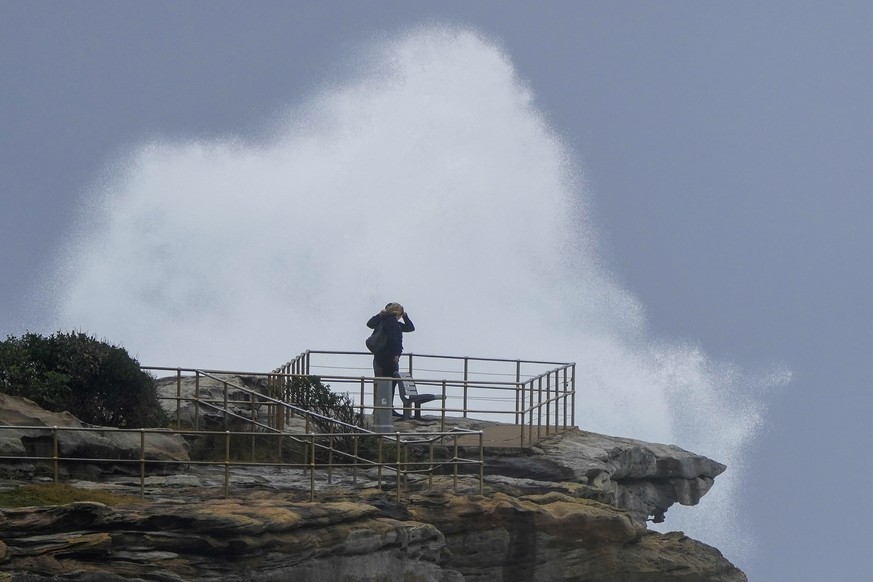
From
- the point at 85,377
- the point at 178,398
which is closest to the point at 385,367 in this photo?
the point at 178,398

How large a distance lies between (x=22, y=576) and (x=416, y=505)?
291 inches

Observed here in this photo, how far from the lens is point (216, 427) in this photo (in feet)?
101

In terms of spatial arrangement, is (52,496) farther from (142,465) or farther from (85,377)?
(85,377)

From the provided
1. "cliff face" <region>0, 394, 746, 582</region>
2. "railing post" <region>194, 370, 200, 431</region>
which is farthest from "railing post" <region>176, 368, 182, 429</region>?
"cliff face" <region>0, 394, 746, 582</region>

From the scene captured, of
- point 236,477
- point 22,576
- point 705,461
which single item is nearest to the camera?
point 22,576

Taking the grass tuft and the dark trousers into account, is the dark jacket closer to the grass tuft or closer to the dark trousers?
the dark trousers

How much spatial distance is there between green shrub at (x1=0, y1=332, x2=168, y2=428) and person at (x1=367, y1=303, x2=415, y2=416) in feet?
18.1

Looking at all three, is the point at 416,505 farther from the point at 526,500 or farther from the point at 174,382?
the point at 174,382

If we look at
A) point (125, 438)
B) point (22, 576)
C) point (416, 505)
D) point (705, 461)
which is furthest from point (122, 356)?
point (705, 461)

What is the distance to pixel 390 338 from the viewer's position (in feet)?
108

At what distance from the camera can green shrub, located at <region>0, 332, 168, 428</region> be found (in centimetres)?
2778

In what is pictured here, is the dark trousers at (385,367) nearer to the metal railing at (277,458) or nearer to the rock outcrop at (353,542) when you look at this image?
the metal railing at (277,458)

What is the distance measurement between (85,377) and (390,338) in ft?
22.5

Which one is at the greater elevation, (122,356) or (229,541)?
(122,356)
